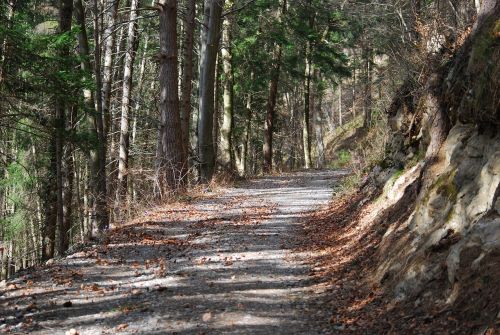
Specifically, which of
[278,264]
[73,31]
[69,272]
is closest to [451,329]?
[278,264]

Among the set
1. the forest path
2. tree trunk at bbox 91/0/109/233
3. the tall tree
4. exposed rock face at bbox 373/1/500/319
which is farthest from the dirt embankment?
the tall tree

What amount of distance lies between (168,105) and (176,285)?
25.9 ft

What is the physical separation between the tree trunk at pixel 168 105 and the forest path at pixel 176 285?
3002mm

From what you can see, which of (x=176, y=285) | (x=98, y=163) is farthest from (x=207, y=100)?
(x=176, y=285)

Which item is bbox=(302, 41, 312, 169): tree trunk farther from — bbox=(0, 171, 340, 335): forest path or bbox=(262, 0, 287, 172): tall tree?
bbox=(0, 171, 340, 335): forest path

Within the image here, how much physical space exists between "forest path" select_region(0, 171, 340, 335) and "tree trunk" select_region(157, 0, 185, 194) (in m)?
3.00

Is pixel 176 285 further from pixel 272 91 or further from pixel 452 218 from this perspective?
pixel 272 91

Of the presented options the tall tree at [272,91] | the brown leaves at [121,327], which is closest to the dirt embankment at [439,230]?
the brown leaves at [121,327]

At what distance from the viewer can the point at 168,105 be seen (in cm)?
1391

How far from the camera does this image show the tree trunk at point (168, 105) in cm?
1369

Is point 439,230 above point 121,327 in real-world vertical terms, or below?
above

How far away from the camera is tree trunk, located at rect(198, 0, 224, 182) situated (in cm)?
1708

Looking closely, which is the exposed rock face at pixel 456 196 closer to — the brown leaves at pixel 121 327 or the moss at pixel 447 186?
the moss at pixel 447 186

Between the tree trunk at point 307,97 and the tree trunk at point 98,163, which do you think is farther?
the tree trunk at point 307,97
